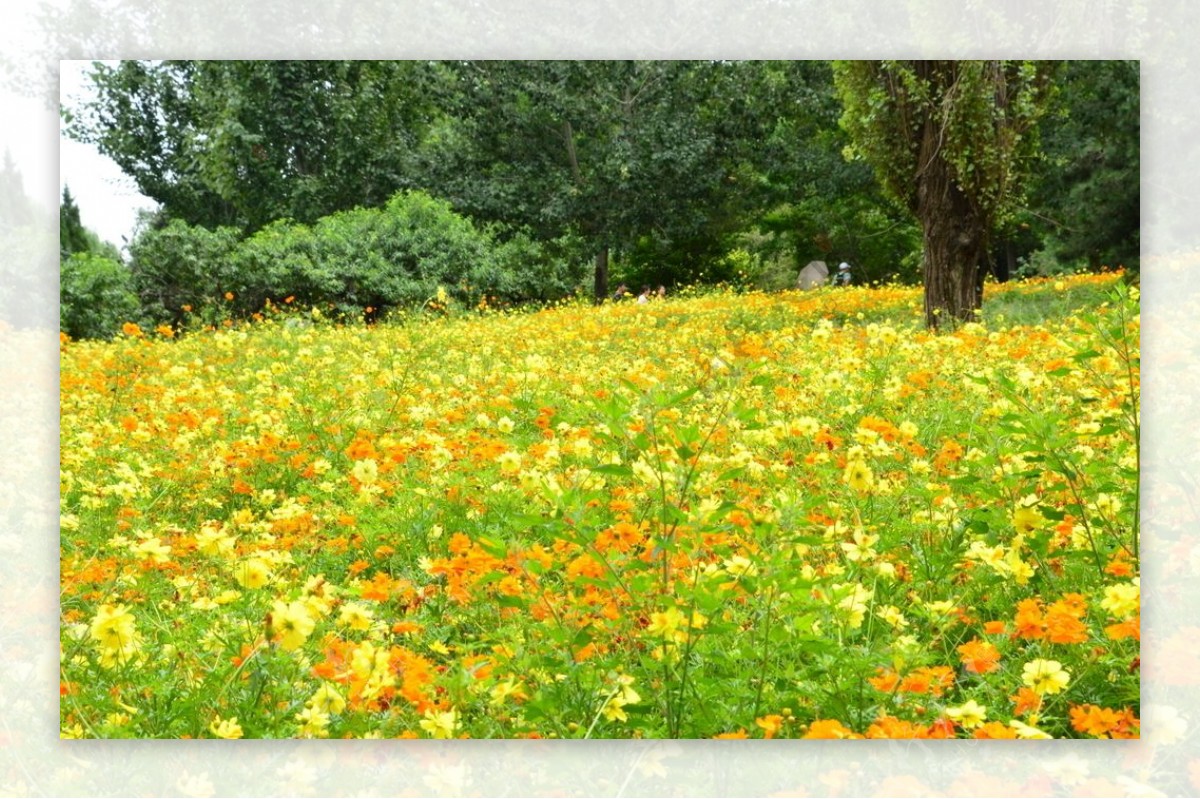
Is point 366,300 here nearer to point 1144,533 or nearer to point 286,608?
point 286,608

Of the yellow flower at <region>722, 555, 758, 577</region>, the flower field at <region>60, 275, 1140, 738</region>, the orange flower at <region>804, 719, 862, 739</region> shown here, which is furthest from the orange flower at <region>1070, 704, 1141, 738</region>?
the yellow flower at <region>722, 555, 758, 577</region>

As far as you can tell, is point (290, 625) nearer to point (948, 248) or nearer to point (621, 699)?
point (621, 699)

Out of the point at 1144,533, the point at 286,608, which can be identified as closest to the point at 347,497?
the point at 286,608

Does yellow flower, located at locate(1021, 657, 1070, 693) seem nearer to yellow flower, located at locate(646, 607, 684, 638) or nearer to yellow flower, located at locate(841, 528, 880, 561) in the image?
yellow flower, located at locate(841, 528, 880, 561)

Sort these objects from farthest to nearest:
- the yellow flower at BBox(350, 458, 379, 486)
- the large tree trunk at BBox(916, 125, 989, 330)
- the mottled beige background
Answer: the large tree trunk at BBox(916, 125, 989, 330), the yellow flower at BBox(350, 458, 379, 486), the mottled beige background

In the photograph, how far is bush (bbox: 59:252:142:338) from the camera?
313 centimetres

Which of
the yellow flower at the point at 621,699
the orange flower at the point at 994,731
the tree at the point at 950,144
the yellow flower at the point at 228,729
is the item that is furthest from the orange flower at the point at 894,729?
the tree at the point at 950,144

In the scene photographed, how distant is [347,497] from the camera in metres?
3.07

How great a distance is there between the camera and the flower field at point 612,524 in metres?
2.30

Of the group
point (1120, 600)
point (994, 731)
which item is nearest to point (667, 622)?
point (994, 731)

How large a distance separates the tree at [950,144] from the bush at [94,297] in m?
2.34

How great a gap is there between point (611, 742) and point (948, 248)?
206cm

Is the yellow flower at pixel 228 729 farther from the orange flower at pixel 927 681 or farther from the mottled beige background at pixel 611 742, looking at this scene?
the orange flower at pixel 927 681

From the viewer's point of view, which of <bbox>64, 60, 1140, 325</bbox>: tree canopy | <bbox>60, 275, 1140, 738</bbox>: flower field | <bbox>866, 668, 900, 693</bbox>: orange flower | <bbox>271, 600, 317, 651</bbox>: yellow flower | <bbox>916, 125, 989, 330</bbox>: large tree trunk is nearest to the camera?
<bbox>271, 600, 317, 651</bbox>: yellow flower
